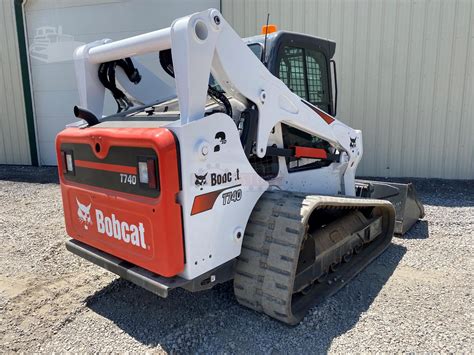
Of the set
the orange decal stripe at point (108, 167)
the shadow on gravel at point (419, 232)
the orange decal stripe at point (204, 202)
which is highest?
the orange decal stripe at point (108, 167)

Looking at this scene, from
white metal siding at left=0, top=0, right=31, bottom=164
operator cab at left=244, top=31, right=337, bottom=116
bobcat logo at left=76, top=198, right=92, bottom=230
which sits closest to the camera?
bobcat logo at left=76, top=198, right=92, bottom=230

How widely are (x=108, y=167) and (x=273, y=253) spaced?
4.14ft

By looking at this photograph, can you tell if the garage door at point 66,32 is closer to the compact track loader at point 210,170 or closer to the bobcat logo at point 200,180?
the compact track loader at point 210,170

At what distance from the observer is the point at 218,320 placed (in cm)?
292

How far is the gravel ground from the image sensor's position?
2.68 meters

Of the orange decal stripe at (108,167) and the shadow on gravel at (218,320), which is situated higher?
the orange decal stripe at (108,167)

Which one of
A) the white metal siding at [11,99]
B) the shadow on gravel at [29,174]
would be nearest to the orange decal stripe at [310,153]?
the shadow on gravel at [29,174]

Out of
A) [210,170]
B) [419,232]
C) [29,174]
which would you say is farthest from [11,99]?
[419,232]

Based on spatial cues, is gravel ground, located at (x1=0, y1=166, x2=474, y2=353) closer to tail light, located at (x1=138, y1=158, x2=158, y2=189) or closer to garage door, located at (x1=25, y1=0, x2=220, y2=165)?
tail light, located at (x1=138, y1=158, x2=158, y2=189)

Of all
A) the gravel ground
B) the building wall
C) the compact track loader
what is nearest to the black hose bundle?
the compact track loader

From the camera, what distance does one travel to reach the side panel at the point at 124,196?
7.61 feet

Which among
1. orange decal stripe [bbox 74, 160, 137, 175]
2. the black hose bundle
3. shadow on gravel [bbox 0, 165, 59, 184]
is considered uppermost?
the black hose bundle

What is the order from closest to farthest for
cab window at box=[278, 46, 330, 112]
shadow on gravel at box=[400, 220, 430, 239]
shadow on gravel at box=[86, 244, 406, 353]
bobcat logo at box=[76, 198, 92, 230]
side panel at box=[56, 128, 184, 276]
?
side panel at box=[56, 128, 184, 276], shadow on gravel at box=[86, 244, 406, 353], bobcat logo at box=[76, 198, 92, 230], cab window at box=[278, 46, 330, 112], shadow on gravel at box=[400, 220, 430, 239]

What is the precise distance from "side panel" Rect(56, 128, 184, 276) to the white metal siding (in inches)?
312
